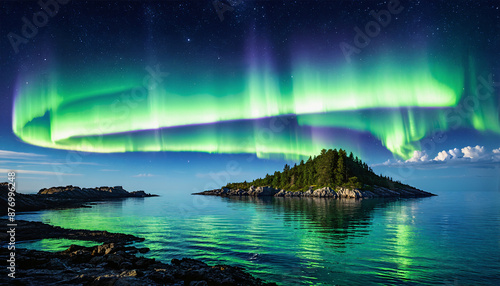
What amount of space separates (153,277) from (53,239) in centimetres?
3039

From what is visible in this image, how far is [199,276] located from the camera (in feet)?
63.9

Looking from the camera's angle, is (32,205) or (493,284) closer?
(493,284)

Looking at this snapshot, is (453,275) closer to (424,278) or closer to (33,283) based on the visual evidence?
(424,278)

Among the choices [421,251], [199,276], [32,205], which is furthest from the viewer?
[32,205]

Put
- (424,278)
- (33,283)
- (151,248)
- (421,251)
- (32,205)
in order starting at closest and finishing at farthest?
(33,283), (424,278), (421,251), (151,248), (32,205)

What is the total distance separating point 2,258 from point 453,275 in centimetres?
4210

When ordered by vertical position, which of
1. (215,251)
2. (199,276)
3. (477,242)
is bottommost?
(477,242)

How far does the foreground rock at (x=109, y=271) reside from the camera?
18.1 meters

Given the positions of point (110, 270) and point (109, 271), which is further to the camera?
point (110, 270)

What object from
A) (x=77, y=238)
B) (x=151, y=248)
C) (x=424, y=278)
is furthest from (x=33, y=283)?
(x=424, y=278)

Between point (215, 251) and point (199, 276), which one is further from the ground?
point (199, 276)

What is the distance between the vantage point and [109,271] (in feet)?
67.4

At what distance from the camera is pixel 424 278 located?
2144 cm

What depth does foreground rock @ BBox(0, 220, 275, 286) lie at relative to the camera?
59.4 ft
